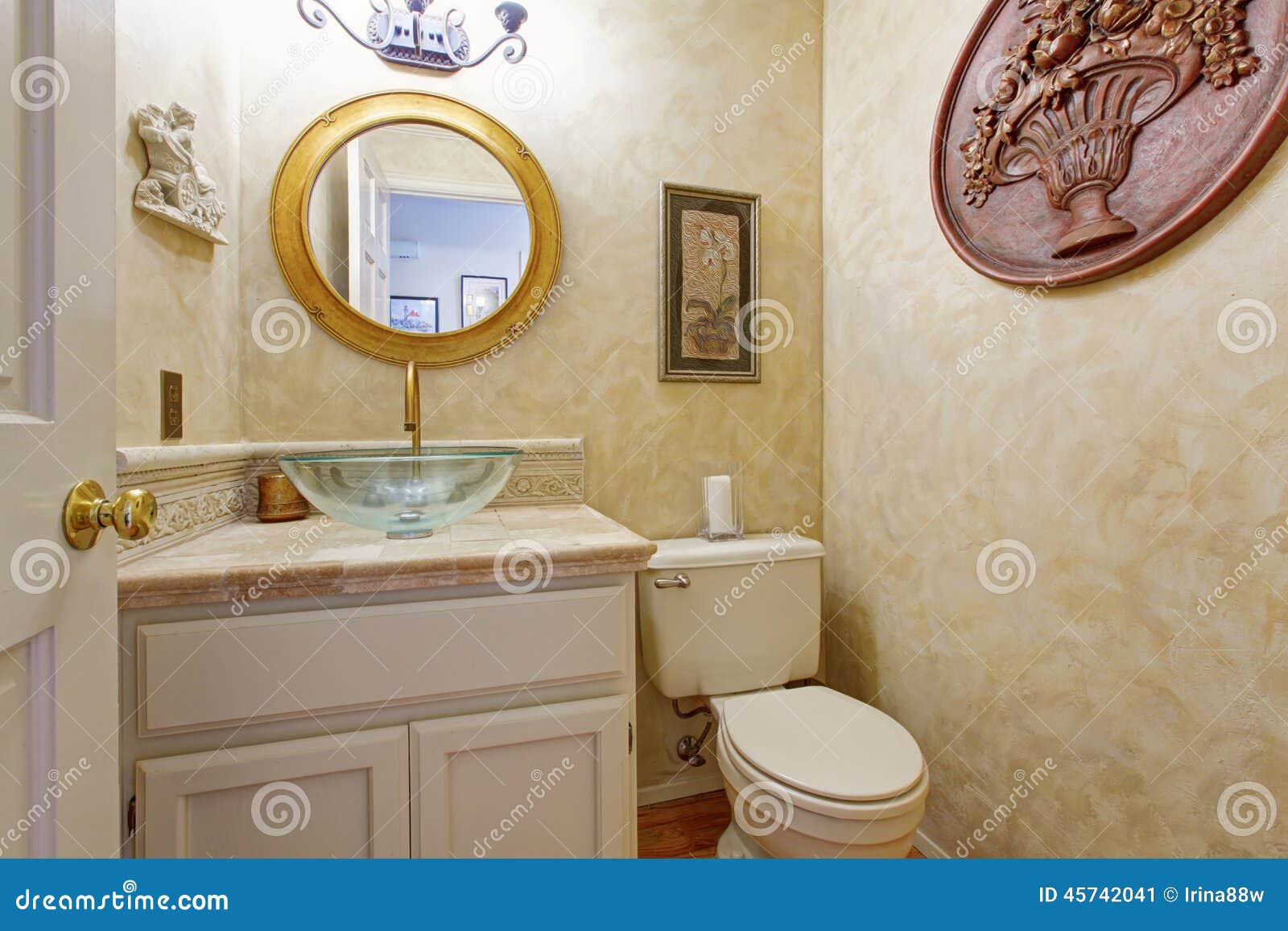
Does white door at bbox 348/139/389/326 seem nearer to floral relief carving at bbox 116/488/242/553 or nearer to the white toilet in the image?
floral relief carving at bbox 116/488/242/553

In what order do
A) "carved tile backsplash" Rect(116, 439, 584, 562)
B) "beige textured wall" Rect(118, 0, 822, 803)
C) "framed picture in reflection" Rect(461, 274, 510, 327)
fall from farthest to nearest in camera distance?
"framed picture in reflection" Rect(461, 274, 510, 327) < "beige textured wall" Rect(118, 0, 822, 803) < "carved tile backsplash" Rect(116, 439, 584, 562)

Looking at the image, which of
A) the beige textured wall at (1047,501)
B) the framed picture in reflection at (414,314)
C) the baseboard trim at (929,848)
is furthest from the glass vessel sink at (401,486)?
the baseboard trim at (929,848)

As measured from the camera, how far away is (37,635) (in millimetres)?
503

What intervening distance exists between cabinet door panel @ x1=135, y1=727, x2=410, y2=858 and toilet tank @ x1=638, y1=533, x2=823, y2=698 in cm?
69

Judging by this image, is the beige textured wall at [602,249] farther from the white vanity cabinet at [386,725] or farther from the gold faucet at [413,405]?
the white vanity cabinet at [386,725]

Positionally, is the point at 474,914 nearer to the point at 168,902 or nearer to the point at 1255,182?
the point at 168,902

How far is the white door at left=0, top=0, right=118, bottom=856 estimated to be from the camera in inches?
18.6

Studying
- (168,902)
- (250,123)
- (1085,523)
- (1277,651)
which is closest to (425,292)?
(250,123)

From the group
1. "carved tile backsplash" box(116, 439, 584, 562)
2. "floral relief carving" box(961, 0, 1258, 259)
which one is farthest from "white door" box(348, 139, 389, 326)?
"floral relief carving" box(961, 0, 1258, 259)

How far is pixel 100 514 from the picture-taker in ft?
1.79

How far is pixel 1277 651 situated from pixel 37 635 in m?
1.45

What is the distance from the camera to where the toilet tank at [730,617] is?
144 centimetres

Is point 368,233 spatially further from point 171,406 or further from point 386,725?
point 386,725

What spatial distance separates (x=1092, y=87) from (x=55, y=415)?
1544mm
